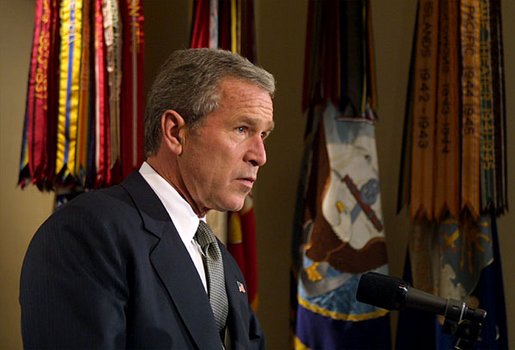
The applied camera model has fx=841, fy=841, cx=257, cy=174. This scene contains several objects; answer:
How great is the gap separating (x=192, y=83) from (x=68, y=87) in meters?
1.19

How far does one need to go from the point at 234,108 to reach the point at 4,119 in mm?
1706

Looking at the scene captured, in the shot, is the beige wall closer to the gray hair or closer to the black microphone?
the gray hair

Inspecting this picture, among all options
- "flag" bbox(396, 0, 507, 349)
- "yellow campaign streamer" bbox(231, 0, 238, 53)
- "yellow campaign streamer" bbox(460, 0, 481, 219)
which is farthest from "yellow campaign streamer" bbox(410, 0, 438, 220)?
"yellow campaign streamer" bbox(231, 0, 238, 53)

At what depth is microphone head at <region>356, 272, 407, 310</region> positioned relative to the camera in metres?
1.78

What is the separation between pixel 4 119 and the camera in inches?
132

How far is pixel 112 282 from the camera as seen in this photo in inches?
65.4

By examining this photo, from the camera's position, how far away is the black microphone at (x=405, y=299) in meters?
1.74

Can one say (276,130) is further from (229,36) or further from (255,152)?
(255,152)

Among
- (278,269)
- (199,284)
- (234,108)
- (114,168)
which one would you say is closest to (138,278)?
(199,284)

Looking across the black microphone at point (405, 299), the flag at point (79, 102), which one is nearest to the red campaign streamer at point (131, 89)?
the flag at point (79, 102)

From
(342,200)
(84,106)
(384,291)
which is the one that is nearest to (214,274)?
(384,291)

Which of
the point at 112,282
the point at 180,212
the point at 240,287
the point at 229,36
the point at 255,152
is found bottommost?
the point at 240,287

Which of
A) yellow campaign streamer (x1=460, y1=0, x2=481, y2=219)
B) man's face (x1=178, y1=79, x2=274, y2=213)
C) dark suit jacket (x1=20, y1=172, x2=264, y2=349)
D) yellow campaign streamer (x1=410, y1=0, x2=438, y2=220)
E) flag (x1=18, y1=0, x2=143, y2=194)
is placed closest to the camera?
dark suit jacket (x1=20, y1=172, x2=264, y2=349)

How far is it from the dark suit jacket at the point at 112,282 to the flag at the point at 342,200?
1.57 meters
